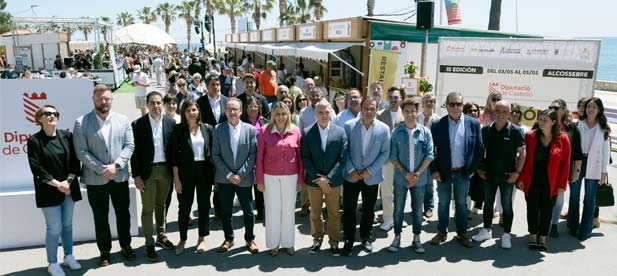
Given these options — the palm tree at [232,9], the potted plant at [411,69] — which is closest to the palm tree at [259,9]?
A: the palm tree at [232,9]

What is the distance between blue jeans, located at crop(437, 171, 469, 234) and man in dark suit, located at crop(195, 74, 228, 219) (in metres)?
2.69

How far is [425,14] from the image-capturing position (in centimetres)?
995

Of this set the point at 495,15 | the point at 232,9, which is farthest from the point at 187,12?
the point at 495,15

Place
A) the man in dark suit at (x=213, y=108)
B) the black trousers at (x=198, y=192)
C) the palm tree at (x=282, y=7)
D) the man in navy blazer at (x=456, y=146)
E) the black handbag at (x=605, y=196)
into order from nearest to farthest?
the black trousers at (x=198, y=192), the man in navy blazer at (x=456, y=146), the black handbag at (x=605, y=196), the man in dark suit at (x=213, y=108), the palm tree at (x=282, y=7)

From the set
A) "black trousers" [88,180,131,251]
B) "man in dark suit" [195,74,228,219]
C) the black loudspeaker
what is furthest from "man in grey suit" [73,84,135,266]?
the black loudspeaker

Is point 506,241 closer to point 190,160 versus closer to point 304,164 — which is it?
point 304,164

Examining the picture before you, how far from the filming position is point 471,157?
15.3 feet

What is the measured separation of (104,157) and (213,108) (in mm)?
1917

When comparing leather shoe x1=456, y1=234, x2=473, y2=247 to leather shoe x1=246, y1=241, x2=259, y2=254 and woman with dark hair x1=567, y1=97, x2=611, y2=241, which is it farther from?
leather shoe x1=246, y1=241, x2=259, y2=254

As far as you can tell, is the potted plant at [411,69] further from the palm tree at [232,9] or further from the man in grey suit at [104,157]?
the palm tree at [232,9]

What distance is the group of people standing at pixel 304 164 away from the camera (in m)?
4.15

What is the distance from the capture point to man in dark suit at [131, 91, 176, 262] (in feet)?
14.3

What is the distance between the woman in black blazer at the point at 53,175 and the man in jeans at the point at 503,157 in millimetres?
4033

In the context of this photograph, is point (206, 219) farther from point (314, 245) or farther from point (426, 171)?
point (426, 171)
